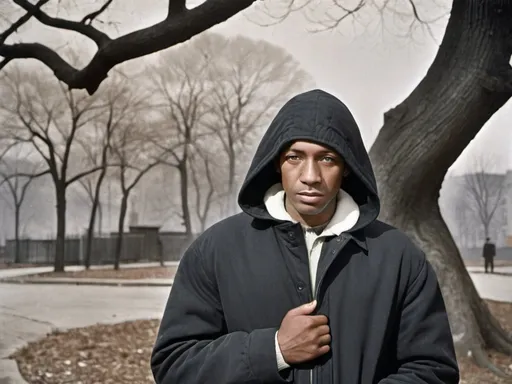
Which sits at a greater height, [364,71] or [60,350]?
[364,71]

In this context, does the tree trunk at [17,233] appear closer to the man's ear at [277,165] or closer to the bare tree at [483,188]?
the man's ear at [277,165]

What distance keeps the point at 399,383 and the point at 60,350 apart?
1831 mm

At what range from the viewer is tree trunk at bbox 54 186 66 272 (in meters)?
2.52

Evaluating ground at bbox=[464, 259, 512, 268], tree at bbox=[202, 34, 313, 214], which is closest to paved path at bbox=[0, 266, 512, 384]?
tree at bbox=[202, 34, 313, 214]

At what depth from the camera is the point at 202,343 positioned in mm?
1082

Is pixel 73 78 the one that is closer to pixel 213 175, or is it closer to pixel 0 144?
pixel 0 144

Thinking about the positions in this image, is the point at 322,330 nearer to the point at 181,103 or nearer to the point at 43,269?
the point at 181,103

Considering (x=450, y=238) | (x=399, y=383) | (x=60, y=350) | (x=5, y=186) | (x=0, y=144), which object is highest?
(x=0, y=144)

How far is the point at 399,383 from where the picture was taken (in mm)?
1032

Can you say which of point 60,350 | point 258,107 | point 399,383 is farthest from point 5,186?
point 399,383

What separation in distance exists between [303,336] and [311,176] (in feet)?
0.87

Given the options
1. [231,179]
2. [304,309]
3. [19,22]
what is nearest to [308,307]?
[304,309]

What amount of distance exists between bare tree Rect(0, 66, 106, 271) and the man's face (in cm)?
156

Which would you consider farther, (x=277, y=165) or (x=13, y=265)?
(x=13, y=265)
